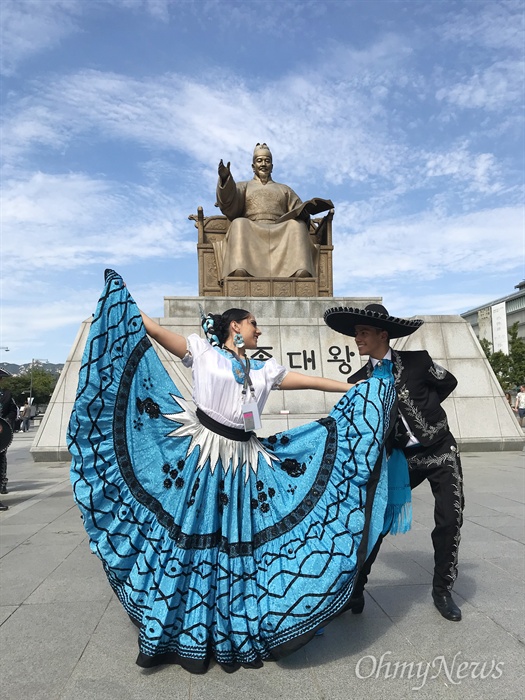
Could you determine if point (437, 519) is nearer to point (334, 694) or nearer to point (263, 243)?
point (334, 694)

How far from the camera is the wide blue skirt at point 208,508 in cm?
235

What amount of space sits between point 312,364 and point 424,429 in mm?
6889

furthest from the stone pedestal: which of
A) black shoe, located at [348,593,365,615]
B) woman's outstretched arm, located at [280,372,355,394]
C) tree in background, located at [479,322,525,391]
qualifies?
tree in background, located at [479,322,525,391]

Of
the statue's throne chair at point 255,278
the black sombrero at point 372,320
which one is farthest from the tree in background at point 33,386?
the black sombrero at point 372,320

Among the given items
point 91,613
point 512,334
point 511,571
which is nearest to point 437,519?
point 511,571

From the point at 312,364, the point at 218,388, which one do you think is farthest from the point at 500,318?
the point at 218,388

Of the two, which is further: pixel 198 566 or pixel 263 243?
pixel 263 243

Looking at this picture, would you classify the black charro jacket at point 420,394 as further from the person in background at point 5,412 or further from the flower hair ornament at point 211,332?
the person in background at point 5,412

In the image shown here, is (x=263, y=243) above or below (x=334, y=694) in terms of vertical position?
above

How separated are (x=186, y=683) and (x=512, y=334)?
38.2 meters

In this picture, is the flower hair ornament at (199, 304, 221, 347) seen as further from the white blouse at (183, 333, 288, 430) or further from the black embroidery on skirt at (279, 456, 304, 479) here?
the black embroidery on skirt at (279, 456, 304, 479)

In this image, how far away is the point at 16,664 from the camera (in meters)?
2.39

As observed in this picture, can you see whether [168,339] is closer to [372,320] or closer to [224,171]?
[372,320]

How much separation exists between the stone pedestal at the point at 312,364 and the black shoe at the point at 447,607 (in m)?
6.17
